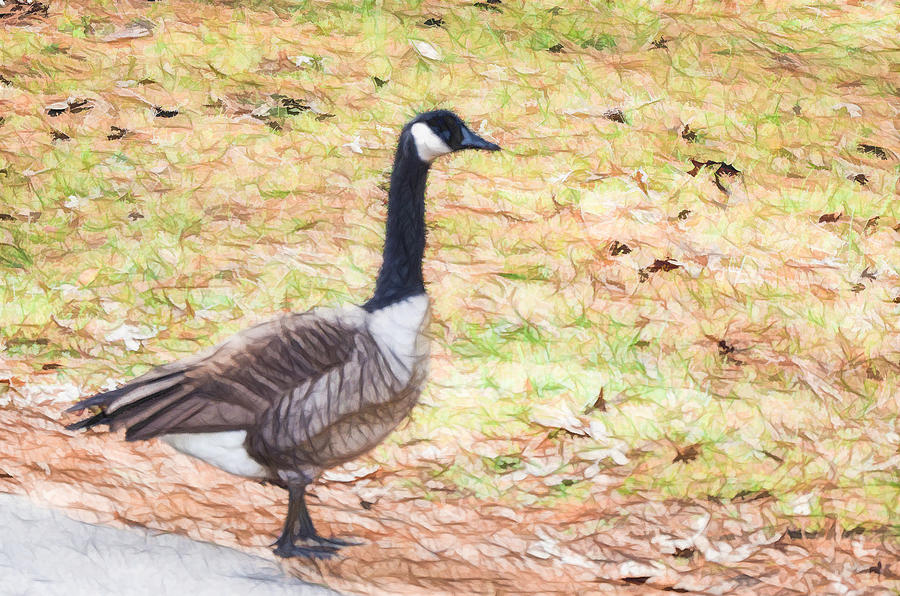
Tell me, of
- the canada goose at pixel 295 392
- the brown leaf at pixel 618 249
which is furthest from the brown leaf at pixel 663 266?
the canada goose at pixel 295 392

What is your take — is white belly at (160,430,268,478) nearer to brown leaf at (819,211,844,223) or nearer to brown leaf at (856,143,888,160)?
brown leaf at (819,211,844,223)

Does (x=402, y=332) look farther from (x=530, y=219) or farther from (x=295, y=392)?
(x=530, y=219)

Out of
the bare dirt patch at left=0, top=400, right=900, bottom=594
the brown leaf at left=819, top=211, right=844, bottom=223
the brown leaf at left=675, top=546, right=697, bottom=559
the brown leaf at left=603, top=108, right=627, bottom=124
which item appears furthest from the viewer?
the brown leaf at left=603, top=108, right=627, bottom=124

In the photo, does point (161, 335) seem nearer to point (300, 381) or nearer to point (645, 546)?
point (300, 381)

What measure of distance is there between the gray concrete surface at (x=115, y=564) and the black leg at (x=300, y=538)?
0.09m

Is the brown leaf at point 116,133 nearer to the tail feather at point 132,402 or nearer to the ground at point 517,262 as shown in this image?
the ground at point 517,262

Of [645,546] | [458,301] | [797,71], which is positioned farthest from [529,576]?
[797,71]

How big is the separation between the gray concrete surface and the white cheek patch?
1694 mm

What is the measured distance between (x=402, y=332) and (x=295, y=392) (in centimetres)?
45

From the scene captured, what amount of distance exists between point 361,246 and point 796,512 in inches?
122

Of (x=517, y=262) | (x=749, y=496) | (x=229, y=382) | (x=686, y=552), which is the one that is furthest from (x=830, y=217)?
(x=229, y=382)

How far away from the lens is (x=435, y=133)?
13.3ft

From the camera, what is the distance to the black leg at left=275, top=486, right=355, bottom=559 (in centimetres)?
400

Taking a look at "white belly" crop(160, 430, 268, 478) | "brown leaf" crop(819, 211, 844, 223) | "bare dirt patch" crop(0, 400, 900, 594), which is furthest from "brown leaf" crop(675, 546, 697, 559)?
"brown leaf" crop(819, 211, 844, 223)
